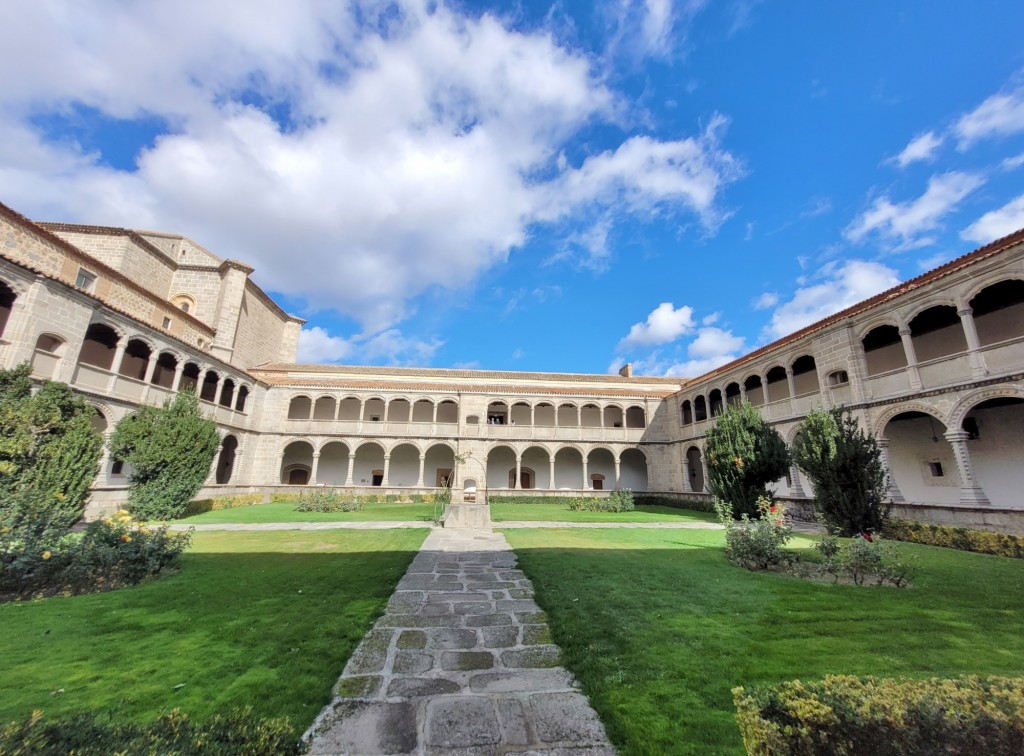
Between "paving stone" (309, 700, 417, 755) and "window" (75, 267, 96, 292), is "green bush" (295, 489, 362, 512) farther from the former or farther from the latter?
"paving stone" (309, 700, 417, 755)

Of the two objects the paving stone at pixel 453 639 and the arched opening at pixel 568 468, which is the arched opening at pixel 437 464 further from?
the paving stone at pixel 453 639

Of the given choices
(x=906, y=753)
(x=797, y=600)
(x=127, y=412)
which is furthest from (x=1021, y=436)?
(x=127, y=412)

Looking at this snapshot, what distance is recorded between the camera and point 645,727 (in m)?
2.67

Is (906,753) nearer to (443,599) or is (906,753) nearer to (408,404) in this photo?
(443,599)

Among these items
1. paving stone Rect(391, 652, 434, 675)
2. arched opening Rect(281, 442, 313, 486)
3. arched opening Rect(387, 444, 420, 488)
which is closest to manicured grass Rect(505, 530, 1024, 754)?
paving stone Rect(391, 652, 434, 675)

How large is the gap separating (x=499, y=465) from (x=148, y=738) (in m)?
26.7

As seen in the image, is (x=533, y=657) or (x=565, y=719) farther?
(x=533, y=657)

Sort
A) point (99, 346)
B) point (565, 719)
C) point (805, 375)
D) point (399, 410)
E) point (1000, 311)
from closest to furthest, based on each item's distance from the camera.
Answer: point (565, 719) < point (1000, 311) < point (99, 346) < point (805, 375) < point (399, 410)

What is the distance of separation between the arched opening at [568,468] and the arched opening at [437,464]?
7125 millimetres

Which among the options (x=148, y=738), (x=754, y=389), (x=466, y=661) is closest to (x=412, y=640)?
(x=466, y=661)

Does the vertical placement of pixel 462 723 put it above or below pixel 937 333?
below

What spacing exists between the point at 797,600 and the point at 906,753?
14.6 feet

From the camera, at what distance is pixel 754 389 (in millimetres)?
21562

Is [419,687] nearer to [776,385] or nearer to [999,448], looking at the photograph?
[999,448]
